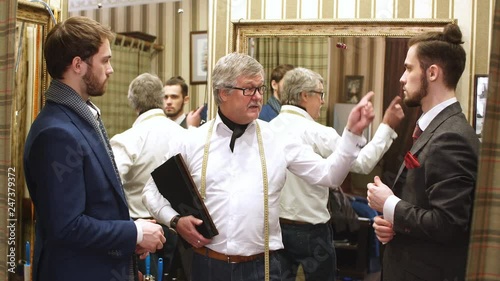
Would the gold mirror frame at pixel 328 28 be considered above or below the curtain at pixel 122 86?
above

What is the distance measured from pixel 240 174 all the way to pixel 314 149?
0.90 metres

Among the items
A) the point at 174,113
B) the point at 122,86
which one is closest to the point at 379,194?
the point at 174,113

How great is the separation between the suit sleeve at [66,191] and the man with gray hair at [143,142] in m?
1.21

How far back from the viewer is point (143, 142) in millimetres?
2922

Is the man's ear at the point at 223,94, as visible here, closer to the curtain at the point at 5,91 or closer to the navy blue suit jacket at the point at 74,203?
the navy blue suit jacket at the point at 74,203

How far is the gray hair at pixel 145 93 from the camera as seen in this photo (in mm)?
3080

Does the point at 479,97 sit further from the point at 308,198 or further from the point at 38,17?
the point at 38,17

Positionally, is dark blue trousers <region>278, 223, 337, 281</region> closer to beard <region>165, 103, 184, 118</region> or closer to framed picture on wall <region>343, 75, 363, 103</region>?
framed picture on wall <region>343, 75, 363, 103</region>

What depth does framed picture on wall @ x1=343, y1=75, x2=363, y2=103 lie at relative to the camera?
3.10m

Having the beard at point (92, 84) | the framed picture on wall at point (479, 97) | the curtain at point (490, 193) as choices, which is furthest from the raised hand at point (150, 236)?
the framed picture on wall at point (479, 97)

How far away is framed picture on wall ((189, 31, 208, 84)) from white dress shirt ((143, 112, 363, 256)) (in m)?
1.12

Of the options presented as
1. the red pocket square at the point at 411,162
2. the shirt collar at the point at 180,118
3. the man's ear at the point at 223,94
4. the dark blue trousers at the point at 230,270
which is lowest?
the dark blue trousers at the point at 230,270

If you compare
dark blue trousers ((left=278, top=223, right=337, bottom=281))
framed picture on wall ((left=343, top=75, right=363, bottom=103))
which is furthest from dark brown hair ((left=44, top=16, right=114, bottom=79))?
framed picture on wall ((left=343, top=75, right=363, bottom=103))

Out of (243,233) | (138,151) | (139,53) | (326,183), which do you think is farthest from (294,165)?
(139,53)
